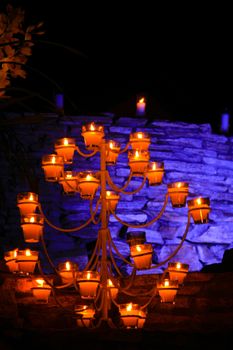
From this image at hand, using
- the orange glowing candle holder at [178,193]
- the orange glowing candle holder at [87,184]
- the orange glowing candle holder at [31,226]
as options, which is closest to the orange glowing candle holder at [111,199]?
the orange glowing candle holder at [87,184]

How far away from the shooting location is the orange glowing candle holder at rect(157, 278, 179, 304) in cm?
331

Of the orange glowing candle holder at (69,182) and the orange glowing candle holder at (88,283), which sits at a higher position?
the orange glowing candle holder at (69,182)

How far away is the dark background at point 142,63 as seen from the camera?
255 inches

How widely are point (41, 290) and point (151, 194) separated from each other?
328 centimetres


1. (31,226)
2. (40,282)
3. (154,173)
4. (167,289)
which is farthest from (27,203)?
(167,289)

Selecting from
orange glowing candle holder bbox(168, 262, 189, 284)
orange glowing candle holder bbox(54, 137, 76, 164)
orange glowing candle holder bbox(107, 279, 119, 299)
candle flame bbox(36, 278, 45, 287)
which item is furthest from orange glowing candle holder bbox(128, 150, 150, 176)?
candle flame bbox(36, 278, 45, 287)

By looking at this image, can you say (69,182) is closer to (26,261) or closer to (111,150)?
(111,150)

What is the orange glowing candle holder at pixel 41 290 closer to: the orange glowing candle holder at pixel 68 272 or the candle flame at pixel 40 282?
the candle flame at pixel 40 282

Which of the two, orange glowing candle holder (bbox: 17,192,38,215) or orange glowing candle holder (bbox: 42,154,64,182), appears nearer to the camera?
orange glowing candle holder (bbox: 17,192,38,215)

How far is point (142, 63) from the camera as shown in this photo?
695 centimetres

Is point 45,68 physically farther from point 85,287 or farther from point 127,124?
point 85,287

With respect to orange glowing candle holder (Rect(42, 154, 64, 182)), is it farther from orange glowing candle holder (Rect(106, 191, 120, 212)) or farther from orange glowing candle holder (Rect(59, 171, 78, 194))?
orange glowing candle holder (Rect(106, 191, 120, 212))

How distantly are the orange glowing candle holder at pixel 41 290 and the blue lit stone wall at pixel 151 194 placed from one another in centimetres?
283

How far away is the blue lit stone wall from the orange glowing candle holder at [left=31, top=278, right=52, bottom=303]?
112 inches
